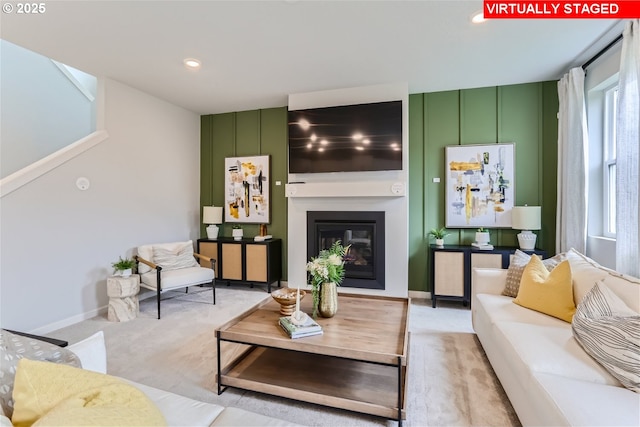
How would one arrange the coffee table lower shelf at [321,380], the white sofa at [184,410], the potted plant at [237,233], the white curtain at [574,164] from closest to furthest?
the white sofa at [184,410], the coffee table lower shelf at [321,380], the white curtain at [574,164], the potted plant at [237,233]

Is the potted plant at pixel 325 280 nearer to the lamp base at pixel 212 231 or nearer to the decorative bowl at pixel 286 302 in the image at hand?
the decorative bowl at pixel 286 302

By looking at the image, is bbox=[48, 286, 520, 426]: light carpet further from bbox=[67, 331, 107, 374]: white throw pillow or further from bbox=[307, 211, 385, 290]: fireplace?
bbox=[67, 331, 107, 374]: white throw pillow

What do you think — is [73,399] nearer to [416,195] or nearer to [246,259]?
[246,259]

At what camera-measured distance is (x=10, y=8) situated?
7.84ft

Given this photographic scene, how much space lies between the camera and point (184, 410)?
1155mm

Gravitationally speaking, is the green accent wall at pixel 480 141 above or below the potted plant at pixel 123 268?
above

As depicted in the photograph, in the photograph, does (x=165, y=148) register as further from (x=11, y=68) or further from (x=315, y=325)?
(x=315, y=325)

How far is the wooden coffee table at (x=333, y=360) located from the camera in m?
1.69

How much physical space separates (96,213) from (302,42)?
9.97ft

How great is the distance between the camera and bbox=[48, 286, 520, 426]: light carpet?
1.78m

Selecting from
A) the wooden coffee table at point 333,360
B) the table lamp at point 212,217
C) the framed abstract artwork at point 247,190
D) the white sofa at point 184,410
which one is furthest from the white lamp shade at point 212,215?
the white sofa at point 184,410

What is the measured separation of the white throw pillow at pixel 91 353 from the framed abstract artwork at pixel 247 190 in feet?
11.5

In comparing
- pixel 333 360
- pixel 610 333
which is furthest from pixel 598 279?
pixel 333 360

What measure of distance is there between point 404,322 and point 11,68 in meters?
4.98
